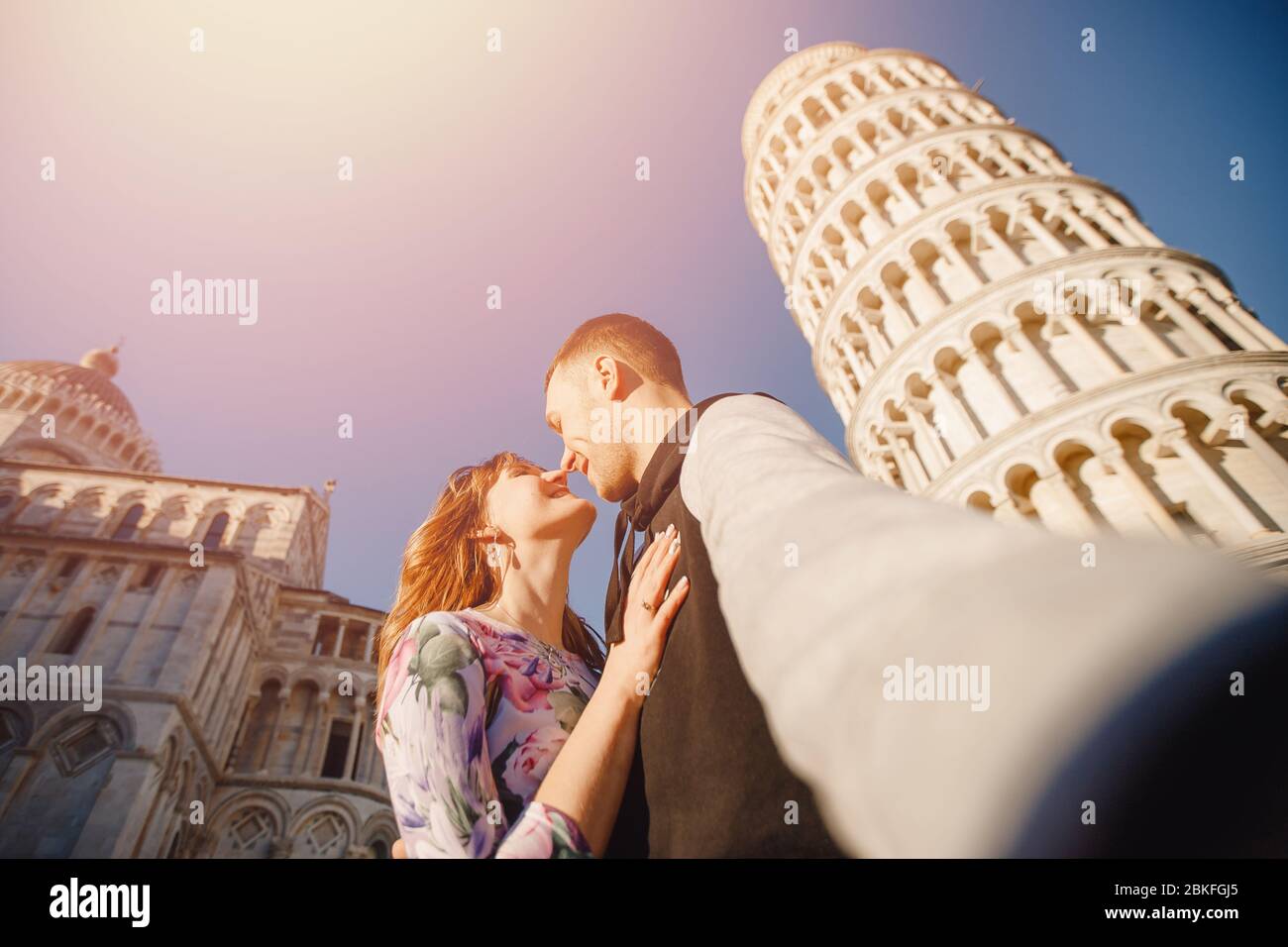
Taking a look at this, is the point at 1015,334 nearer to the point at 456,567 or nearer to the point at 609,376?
the point at 609,376

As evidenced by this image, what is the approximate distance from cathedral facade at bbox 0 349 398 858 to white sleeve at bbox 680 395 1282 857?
13.5 m

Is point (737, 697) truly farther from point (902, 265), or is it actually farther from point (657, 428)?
point (902, 265)

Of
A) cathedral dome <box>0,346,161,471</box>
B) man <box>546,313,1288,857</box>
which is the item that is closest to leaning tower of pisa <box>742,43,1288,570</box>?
man <box>546,313,1288,857</box>

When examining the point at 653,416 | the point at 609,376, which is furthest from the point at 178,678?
the point at 653,416

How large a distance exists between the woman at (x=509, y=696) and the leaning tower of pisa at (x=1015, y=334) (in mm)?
10606

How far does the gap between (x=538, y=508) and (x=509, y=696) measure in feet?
3.43

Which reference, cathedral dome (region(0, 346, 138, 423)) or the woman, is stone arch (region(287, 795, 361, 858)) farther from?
cathedral dome (region(0, 346, 138, 423))

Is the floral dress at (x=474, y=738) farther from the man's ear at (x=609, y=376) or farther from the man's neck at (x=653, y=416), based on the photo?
the man's ear at (x=609, y=376)

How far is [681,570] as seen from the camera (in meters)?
2.31

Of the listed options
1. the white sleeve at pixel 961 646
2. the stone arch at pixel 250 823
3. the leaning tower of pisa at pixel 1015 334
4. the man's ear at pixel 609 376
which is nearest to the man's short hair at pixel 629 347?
the man's ear at pixel 609 376

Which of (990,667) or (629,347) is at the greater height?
(629,347)

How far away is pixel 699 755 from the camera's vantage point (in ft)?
6.16

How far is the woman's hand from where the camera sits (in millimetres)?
2195

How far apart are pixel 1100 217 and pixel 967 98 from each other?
7.97 metres
